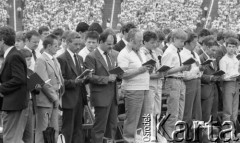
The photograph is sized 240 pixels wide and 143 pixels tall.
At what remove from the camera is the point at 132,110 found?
13.7 m

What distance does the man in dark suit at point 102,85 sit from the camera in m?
13.2

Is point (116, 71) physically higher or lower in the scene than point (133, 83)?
higher

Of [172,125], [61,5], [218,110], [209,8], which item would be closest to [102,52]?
[172,125]

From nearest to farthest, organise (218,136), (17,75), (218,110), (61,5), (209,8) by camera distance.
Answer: (17,75) < (218,136) < (218,110) < (61,5) < (209,8)

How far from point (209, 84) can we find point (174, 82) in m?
1.30

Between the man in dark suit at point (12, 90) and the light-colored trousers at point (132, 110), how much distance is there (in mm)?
2337

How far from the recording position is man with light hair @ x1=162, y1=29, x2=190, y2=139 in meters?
14.4

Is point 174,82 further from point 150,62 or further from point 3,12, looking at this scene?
point 3,12

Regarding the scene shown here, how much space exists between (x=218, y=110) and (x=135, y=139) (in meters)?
2.96

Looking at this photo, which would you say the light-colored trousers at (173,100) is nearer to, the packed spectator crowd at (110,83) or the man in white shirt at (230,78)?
the packed spectator crowd at (110,83)

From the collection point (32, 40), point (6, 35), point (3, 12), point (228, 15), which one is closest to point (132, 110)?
point (32, 40)

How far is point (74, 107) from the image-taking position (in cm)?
1291

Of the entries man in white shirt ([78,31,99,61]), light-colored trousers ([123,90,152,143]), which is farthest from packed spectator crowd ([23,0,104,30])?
light-colored trousers ([123,90,152,143])

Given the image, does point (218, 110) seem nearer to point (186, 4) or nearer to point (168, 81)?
point (168, 81)
